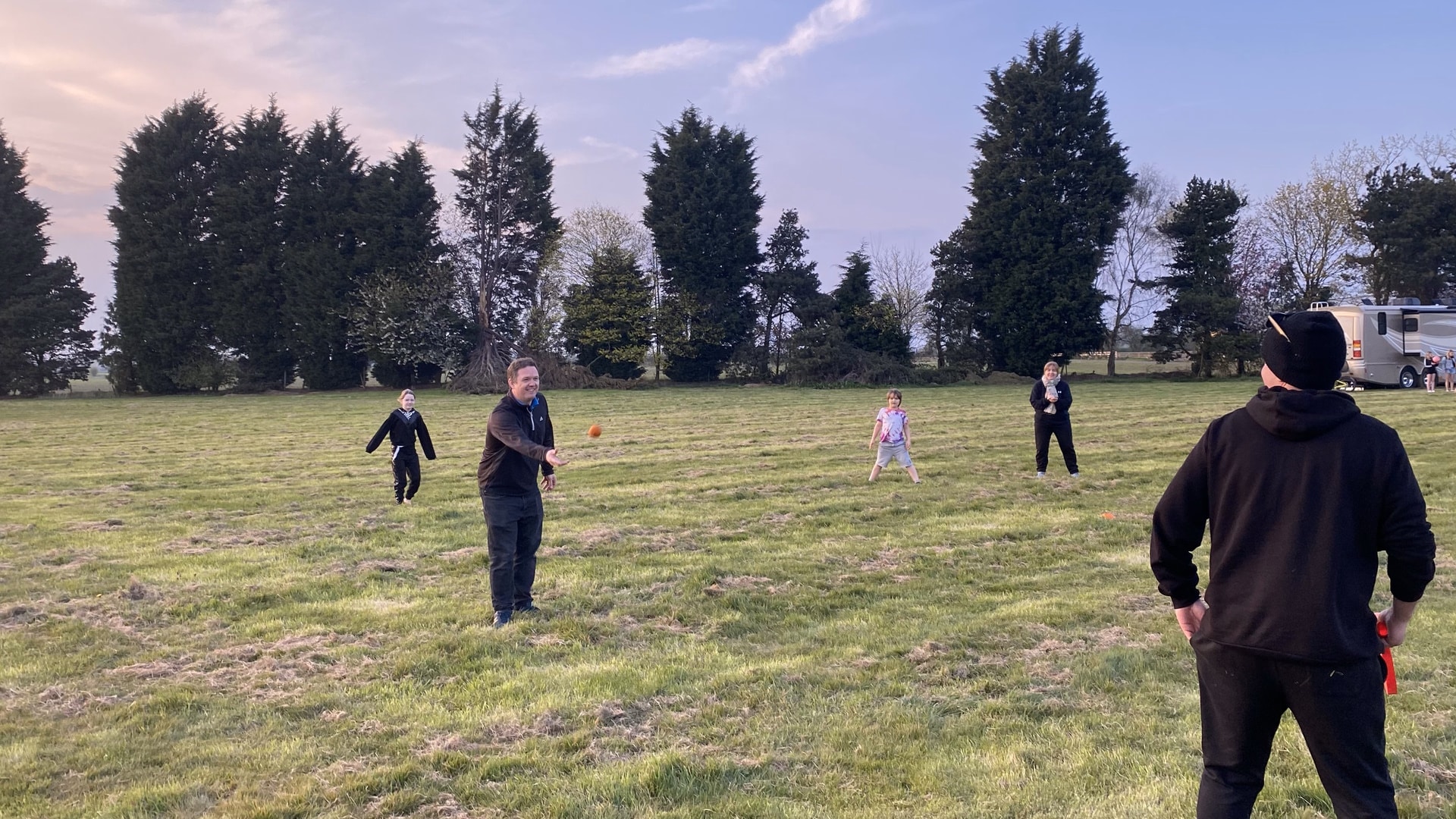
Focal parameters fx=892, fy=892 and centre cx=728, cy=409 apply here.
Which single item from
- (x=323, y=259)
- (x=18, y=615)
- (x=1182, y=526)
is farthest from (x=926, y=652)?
(x=323, y=259)

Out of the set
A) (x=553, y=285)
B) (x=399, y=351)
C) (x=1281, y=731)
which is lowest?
(x=1281, y=731)

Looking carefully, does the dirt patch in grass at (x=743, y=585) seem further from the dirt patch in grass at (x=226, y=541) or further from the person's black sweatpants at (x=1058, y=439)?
the person's black sweatpants at (x=1058, y=439)

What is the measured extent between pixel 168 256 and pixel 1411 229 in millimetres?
55949

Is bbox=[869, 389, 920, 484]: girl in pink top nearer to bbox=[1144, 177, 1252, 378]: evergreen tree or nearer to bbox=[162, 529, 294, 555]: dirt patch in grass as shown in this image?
bbox=[162, 529, 294, 555]: dirt patch in grass

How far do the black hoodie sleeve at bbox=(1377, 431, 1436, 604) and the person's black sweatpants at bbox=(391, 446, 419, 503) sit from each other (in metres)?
10.9

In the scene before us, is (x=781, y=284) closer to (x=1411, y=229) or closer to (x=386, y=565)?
(x=1411, y=229)

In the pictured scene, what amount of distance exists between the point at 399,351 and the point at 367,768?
39.7m

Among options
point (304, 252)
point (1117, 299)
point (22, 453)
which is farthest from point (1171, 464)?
point (304, 252)

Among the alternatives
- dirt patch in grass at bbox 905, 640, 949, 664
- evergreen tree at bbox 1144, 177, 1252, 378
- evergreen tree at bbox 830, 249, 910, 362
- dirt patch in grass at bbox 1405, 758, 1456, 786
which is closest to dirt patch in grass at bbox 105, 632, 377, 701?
dirt patch in grass at bbox 905, 640, 949, 664

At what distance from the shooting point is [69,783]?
4.04 meters

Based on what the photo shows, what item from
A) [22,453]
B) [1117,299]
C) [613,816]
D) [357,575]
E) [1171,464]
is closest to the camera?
[613,816]

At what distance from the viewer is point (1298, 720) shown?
258 centimetres

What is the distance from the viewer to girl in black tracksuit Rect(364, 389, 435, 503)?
460 inches

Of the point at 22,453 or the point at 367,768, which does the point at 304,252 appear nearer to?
the point at 22,453
